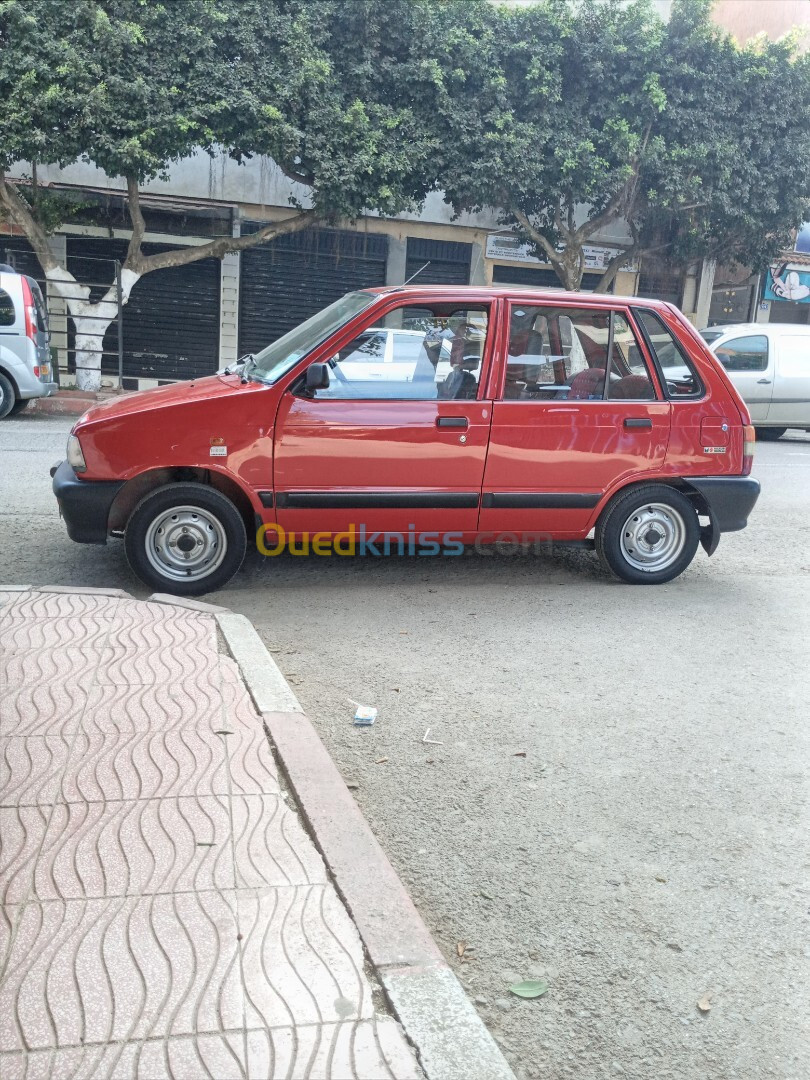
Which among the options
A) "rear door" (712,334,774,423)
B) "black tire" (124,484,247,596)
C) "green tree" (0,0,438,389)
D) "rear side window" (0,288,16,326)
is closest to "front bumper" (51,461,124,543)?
"black tire" (124,484,247,596)

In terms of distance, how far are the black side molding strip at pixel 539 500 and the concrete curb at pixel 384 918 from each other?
2.27 metres

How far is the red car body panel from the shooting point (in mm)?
5559

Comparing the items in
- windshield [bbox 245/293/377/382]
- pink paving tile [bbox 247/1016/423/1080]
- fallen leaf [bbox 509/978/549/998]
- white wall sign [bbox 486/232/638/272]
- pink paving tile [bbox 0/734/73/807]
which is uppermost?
white wall sign [bbox 486/232/638/272]

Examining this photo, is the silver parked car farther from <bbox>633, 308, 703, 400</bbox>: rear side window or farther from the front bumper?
<bbox>633, 308, 703, 400</bbox>: rear side window

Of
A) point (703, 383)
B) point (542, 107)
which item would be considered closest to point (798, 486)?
point (703, 383)

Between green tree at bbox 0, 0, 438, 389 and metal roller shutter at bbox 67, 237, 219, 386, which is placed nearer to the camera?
green tree at bbox 0, 0, 438, 389

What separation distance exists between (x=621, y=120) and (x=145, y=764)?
1887 cm

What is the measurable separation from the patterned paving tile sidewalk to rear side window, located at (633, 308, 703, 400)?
135 inches

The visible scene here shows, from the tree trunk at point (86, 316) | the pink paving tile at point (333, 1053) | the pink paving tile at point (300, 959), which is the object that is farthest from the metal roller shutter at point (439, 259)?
the pink paving tile at point (333, 1053)

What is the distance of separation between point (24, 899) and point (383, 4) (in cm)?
1875

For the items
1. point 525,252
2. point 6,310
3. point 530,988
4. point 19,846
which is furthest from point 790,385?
point 19,846

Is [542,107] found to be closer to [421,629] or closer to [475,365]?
[475,365]

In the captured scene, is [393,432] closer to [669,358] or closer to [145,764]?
[669,358]

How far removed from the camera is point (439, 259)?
76.1 feet
